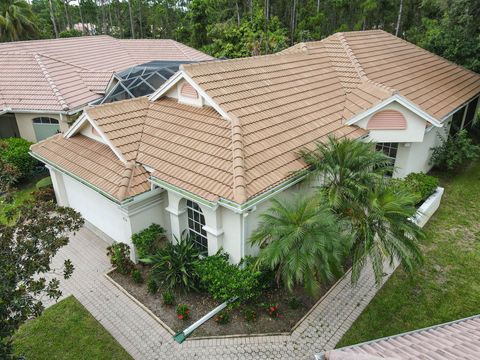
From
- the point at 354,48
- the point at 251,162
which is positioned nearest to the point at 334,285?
the point at 251,162

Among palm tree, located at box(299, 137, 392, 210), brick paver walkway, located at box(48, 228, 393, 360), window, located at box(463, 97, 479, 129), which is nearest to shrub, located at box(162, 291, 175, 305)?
brick paver walkway, located at box(48, 228, 393, 360)

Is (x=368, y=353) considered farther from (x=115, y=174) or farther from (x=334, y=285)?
(x=115, y=174)

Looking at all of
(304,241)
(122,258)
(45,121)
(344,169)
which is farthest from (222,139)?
(45,121)

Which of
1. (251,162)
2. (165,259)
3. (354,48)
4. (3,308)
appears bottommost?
(165,259)

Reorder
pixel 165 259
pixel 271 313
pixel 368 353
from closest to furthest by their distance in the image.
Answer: pixel 368 353 → pixel 271 313 → pixel 165 259

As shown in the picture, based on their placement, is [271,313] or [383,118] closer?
[271,313]
